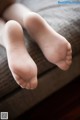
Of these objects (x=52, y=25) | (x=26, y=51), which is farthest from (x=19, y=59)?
(x=52, y=25)

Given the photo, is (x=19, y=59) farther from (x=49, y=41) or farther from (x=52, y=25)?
(x=52, y=25)

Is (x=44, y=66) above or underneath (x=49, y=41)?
underneath

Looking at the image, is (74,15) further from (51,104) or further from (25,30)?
(51,104)

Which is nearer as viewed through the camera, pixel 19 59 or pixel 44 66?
pixel 19 59
